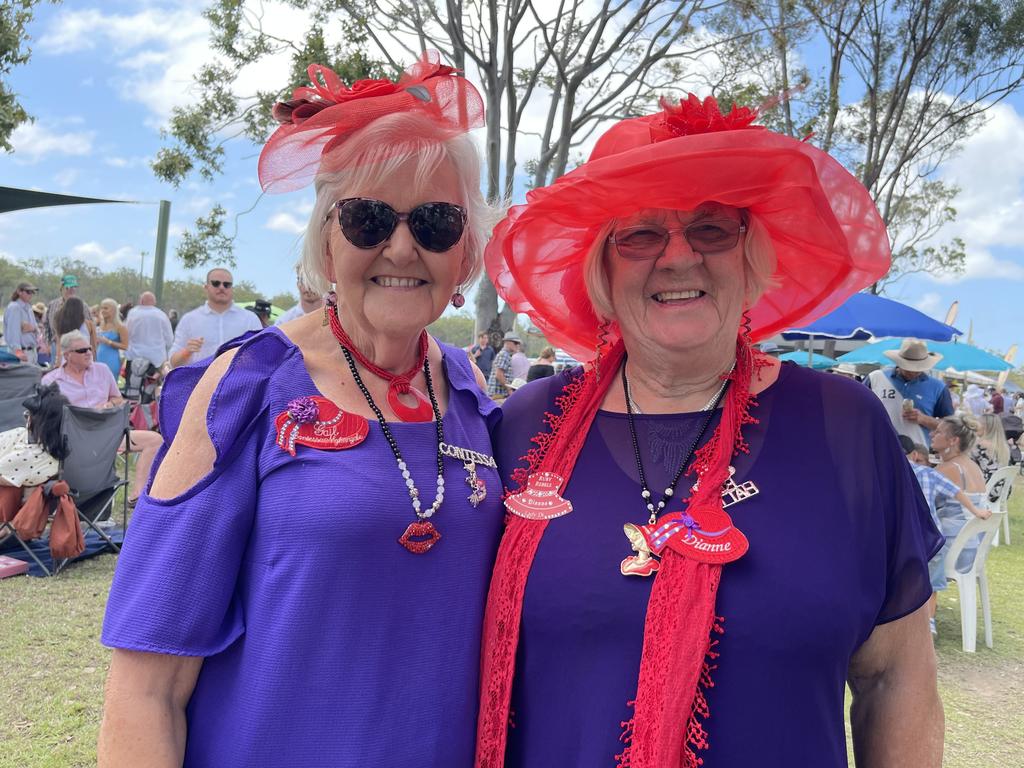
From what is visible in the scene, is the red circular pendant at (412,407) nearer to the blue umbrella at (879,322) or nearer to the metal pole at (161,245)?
the blue umbrella at (879,322)

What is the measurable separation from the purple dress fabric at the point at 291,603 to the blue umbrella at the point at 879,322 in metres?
7.54

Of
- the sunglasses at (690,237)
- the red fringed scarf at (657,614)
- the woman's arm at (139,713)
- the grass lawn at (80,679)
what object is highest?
the sunglasses at (690,237)

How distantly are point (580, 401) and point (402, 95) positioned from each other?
80cm

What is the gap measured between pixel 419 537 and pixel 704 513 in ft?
1.88

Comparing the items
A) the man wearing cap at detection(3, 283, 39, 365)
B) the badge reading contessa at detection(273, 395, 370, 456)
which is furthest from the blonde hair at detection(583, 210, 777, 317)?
the man wearing cap at detection(3, 283, 39, 365)

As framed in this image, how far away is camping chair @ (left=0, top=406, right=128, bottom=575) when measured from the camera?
5746mm

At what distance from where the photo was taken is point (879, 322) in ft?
28.1

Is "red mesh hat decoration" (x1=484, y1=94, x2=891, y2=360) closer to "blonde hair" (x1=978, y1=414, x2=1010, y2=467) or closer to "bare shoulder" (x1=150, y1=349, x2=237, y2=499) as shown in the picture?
"bare shoulder" (x1=150, y1=349, x2=237, y2=499)

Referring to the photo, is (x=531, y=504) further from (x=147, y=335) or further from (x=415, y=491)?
(x=147, y=335)

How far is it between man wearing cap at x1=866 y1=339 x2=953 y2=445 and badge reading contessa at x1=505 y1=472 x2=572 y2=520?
6482 mm

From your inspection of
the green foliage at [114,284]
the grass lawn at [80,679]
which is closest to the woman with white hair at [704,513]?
the grass lawn at [80,679]

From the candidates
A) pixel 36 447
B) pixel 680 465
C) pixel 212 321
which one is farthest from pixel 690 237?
pixel 212 321

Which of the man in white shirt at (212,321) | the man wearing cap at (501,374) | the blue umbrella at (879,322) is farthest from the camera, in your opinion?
the man wearing cap at (501,374)

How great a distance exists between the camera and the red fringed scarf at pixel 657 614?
143cm
